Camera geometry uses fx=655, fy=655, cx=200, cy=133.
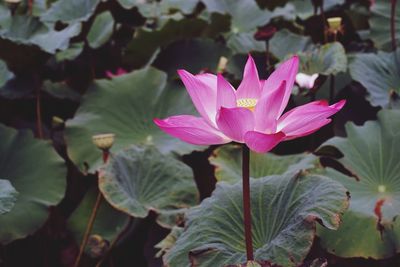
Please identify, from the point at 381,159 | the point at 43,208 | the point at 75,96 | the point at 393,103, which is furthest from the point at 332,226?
the point at 75,96

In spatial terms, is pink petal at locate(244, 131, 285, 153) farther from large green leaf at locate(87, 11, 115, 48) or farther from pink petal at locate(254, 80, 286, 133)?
large green leaf at locate(87, 11, 115, 48)

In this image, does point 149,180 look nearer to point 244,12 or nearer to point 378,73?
point 378,73

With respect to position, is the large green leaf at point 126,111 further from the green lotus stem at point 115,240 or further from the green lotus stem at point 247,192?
the green lotus stem at point 247,192

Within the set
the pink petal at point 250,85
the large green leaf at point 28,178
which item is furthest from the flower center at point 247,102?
the large green leaf at point 28,178

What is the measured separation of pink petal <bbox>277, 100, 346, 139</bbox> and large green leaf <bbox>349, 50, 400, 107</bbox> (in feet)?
2.69

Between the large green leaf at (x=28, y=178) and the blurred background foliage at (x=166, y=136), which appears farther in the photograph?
the large green leaf at (x=28, y=178)

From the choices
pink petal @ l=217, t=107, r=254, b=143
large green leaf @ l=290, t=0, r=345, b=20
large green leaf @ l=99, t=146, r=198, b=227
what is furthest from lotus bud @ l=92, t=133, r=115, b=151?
large green leaf @ l=290, t=0, r=345, b=20

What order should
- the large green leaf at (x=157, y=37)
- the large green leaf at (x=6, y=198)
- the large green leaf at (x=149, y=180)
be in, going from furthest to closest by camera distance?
1. the large green leaf at (x=157, y=37)
2. the large green leaf at (x=149, y=180)
3. the large green leaf at (x=6, y=198)

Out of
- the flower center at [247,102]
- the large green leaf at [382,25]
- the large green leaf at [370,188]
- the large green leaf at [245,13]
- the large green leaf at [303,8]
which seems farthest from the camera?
the large green leaf at [303,8]

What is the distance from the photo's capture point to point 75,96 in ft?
6.57

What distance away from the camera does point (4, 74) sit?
1.86m

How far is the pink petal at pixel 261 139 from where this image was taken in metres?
0.82

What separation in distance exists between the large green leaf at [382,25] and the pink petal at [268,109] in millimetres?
1190

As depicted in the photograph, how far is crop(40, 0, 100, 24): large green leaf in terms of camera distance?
6.79 feet
